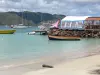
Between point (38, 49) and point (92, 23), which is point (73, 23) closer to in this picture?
point (92, 23)

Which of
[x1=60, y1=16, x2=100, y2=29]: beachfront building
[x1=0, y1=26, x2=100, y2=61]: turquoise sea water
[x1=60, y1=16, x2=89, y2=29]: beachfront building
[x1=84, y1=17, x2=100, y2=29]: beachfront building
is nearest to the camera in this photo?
[x1=0, y1=26, x2=100, y2=61]: turquoise sea water

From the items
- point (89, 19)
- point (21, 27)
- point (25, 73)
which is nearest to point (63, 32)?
point (89, 19)

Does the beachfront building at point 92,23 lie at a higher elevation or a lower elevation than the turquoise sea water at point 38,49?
higher

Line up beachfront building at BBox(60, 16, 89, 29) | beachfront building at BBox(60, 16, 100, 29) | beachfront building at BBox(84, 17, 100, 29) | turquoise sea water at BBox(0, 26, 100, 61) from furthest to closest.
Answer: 1. beachfront building at BBox(60, 16, 89, 29)
2. beachfront building at BBox(60, 16, 100, 29)
3. beachfront building at BBox(84, 17, 100, 29)
4. turquoise sea water at BBox(0, 26, 100, 61)

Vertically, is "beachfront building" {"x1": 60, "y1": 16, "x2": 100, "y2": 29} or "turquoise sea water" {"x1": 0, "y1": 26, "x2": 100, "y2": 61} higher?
"beachfront building" {"x1": 60, "y1": 16, "x2": 100, "y2": 29}

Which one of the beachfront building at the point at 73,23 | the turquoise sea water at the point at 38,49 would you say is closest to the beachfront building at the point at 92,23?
the beachfront building at the point at 73,23

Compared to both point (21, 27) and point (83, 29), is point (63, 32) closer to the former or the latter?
point (83, 29)

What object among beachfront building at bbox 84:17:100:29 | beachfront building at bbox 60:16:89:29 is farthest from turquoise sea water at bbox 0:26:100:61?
beachfront building at bbox 60:16:89:29

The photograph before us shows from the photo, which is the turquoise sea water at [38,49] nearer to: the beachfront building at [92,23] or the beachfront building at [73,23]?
the beachfront building at [92,23]

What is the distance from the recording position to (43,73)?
17281 mm

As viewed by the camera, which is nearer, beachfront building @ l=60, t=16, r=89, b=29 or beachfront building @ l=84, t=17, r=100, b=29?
beachfront building @ l=84, t=17, r=100, b=29

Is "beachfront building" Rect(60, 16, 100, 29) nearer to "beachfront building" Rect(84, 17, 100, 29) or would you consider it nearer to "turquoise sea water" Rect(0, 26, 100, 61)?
"beachfront building" Rect(84, 17, 100, 29)

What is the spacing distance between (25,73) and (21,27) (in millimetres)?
182616

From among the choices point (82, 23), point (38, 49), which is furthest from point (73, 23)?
point (38, 49)
